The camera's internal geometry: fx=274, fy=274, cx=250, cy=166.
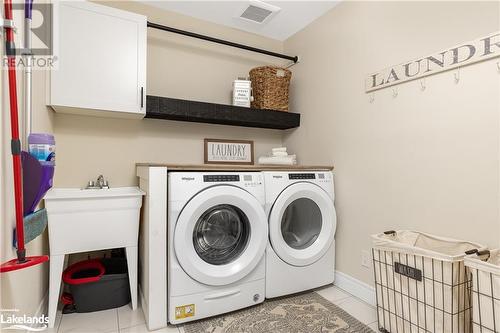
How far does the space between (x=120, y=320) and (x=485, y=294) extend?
1889 mm

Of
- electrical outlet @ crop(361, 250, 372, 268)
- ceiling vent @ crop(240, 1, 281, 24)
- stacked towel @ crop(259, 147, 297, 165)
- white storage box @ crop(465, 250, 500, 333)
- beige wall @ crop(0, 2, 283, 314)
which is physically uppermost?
ceiling vent @ crop(240, 1, 281, 24)

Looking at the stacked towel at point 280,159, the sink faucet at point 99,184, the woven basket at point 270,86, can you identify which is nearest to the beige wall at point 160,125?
the sink faucet at point 99,184

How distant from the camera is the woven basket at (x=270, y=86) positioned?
241 centimetres

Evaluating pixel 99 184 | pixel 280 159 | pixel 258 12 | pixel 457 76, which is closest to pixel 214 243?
pixel 280 159

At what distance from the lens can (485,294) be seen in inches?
44.3

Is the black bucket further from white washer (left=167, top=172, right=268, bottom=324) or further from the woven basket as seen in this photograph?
the woven basket

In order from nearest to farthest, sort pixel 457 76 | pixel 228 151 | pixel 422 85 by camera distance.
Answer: pixel 457 76 < pixel 422 85 < pixel 228 151

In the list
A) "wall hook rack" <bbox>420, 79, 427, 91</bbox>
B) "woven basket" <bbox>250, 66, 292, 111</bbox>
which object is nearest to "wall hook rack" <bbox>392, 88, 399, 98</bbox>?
"wall hook rack" <bbox>420, 79, 427, 91</bbox>

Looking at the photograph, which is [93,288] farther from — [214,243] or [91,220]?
[214,243]

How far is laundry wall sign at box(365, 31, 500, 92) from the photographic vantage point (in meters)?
1.33

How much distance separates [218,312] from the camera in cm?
169

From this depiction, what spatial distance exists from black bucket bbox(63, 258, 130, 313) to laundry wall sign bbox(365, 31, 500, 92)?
2162mm

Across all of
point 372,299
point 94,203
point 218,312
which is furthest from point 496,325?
point 94,203

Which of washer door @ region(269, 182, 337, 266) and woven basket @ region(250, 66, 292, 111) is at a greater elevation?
woven basket @ region(250, 66, 292, 111)
